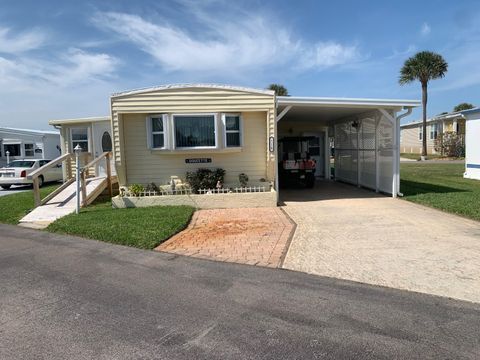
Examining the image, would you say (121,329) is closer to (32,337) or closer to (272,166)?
(32,337)

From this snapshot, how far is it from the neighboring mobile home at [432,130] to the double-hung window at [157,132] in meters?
30.1

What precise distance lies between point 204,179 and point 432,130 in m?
40.8

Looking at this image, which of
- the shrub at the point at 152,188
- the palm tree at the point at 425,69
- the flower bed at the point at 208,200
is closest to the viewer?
the flower bed at the point at 208,200

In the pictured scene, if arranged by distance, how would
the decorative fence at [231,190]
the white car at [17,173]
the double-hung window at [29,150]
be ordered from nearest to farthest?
1. the decorative fence at [231,190]
2. the white car at [17,173]
3. the double-hung window at [29,150]

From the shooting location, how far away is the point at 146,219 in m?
8.73

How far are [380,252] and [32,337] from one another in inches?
186

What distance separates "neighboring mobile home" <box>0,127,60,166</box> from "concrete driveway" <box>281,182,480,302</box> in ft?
69.1

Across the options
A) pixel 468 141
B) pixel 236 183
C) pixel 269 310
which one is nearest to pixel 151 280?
pixel 269 310

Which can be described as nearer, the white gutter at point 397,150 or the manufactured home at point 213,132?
the manufactured home at point 213,132

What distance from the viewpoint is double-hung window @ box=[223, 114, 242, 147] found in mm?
11531

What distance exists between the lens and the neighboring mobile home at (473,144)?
1731 centimetres

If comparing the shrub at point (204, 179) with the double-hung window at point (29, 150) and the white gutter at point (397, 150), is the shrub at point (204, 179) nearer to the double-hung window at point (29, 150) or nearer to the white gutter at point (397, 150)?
the white gutter at point (397, 150)

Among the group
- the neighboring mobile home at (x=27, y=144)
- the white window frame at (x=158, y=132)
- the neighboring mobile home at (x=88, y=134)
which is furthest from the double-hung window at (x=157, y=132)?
the neighboring mobile home at (x=27, y=144)

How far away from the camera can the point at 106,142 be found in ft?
53.4
